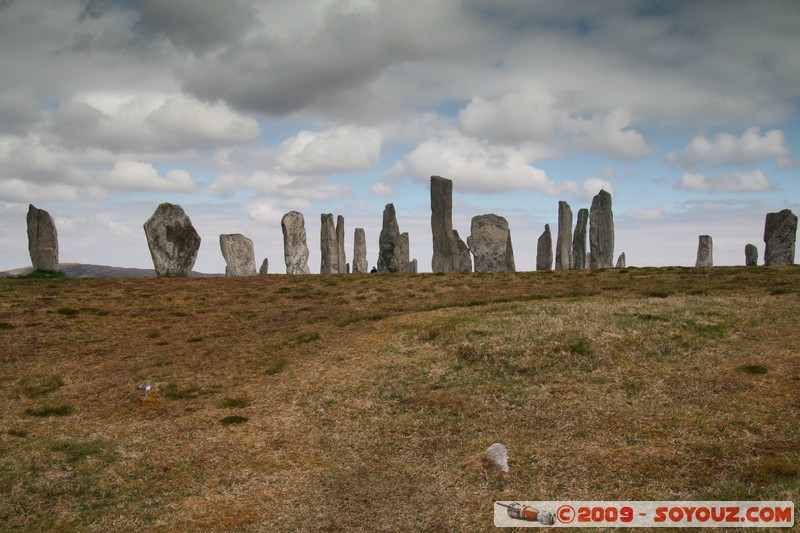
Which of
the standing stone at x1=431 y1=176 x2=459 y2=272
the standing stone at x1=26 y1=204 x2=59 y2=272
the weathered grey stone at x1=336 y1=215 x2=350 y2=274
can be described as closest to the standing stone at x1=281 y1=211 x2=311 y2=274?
the weathered grey stone at x1=336 y1=215 x2=350 y2=274

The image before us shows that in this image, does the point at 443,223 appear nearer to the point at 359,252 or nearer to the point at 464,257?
the point at 464,257

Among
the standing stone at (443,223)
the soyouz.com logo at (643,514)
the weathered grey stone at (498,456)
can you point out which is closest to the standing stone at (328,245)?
the standing stone at (443,223)

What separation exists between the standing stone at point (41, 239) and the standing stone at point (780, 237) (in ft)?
143

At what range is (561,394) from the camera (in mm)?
13953

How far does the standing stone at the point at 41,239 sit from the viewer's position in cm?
3425

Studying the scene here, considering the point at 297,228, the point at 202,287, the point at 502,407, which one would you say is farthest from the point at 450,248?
the point at 502,407

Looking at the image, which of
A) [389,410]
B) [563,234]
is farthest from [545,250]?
[389,410]

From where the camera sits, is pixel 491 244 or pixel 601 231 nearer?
pixel 601 231

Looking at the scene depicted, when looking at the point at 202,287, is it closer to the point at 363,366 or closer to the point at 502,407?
the point at 363,366

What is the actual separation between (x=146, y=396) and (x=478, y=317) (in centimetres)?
1071

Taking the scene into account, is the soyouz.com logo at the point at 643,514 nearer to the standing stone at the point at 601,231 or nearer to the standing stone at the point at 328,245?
the standing stone at the point at 601,231

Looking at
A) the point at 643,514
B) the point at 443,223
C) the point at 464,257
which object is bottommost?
the point at 643,514

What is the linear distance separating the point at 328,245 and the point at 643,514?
37.5 metres

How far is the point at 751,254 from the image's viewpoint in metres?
43.8
